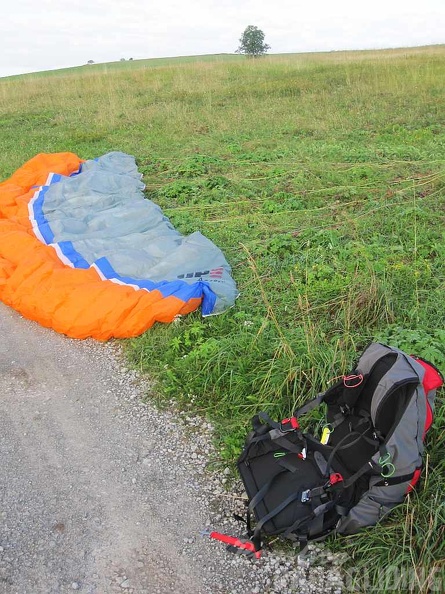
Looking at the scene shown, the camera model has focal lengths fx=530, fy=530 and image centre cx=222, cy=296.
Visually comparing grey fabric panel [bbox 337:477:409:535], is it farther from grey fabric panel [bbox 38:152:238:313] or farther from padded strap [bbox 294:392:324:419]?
grey fabric panel [bbox 38:152:238:313]

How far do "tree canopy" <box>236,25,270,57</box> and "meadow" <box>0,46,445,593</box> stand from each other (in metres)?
34.7

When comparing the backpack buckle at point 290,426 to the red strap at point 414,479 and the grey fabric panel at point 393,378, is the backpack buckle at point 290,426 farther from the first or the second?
the red strap at point 414,479

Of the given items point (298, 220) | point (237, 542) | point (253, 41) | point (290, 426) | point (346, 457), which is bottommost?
point (237, 542)

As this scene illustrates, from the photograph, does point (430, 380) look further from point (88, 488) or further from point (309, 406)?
point (88, 488)

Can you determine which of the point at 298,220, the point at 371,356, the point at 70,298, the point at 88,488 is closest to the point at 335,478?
the point at 371,356

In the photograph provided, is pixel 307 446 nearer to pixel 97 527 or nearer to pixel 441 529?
pixel 441 529

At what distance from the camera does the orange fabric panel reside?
13.6ft

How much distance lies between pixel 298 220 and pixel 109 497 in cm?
394

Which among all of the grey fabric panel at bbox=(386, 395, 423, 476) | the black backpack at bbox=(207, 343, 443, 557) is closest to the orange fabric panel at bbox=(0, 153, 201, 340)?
the black backpack at bbox=(207, 343, 443, 557)

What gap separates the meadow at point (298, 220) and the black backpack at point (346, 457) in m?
0.14

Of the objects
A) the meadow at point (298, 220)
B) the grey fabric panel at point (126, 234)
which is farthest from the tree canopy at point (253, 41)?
the grey fabric panel at point (126, 234)

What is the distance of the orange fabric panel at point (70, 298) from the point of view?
13.6ft

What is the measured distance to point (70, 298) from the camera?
4.31m

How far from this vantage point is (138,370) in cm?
380
